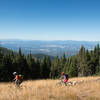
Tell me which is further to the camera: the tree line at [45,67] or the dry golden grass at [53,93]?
the tree line at [45,67]

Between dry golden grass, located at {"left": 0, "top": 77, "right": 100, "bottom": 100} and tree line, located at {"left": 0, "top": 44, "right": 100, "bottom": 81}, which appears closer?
dry golden grass, located at {"left": 0, "top": 77, "right": 100, "bottom": 100}

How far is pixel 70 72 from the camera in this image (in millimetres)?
50938

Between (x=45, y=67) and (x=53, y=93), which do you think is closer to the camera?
(x=53, y=93)

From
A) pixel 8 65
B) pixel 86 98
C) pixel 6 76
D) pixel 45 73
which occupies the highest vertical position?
pixel 86 98

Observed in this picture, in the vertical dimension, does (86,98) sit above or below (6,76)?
above

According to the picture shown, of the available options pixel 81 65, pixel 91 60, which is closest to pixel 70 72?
pixel 81 65

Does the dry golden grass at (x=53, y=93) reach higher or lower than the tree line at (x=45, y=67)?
higher

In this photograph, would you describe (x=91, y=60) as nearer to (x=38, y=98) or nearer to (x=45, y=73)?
(x=45, y=73)

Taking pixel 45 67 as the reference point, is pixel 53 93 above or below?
above

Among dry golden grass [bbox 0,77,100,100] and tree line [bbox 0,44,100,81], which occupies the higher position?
dry golden grass [bbox 0,77,100,100]

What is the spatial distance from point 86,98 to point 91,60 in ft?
163

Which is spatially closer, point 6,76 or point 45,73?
point 6,76

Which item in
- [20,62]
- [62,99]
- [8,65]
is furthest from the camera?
[20,62]

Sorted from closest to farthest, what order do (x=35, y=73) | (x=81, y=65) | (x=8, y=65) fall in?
(x=8, y=65), (x=81, y=65), (x=35, y=73)
